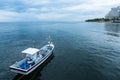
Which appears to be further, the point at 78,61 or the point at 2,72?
the point at 78,61

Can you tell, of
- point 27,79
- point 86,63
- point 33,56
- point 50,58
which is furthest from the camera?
point 50,58

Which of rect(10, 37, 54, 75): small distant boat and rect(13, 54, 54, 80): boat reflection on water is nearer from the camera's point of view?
rect(10, 37, 54, 75): small distant boat

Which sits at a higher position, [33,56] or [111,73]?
[33,56]

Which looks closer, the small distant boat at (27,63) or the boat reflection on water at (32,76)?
the small distant boat at (27,63)

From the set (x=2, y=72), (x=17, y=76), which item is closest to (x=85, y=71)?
(x=17, y=76)

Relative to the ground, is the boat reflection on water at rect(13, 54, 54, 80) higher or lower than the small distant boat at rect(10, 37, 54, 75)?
lower

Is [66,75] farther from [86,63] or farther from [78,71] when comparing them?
[86,63]

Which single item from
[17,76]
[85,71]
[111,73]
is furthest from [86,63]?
[17,76]

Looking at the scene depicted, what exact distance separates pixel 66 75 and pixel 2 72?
15.0m

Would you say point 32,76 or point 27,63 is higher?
point 27,63

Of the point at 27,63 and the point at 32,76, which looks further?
the point at 27,63

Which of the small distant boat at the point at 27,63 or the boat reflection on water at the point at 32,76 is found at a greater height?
the small distant boat at the point at 27,63

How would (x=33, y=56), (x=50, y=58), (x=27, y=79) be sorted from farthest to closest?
1. (x=50, y=58)
2. (x=33, y=56)
3. (x=27, y=79)

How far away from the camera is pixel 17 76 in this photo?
2570 cm
